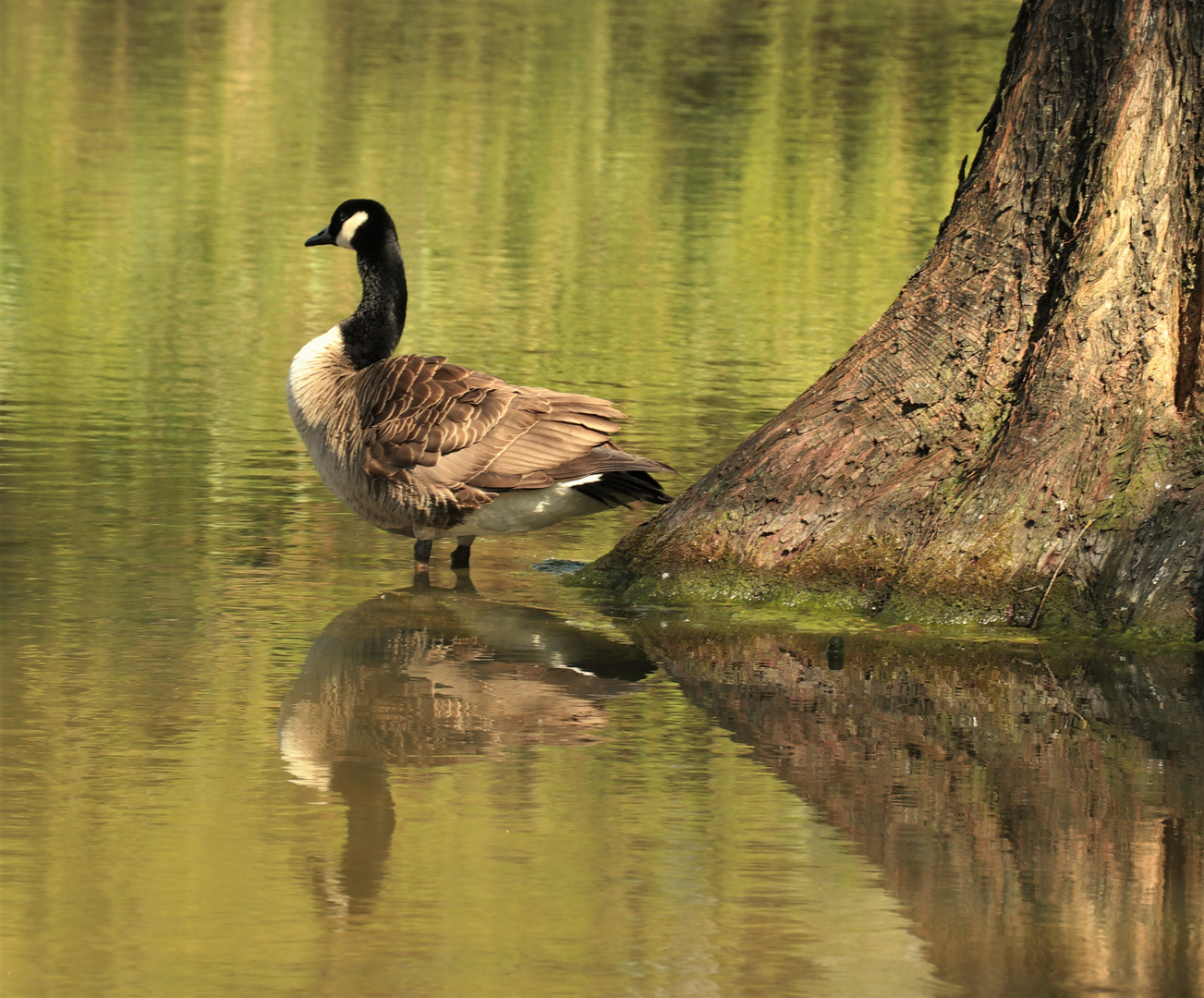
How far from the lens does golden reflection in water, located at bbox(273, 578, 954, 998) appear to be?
5113 millimetres

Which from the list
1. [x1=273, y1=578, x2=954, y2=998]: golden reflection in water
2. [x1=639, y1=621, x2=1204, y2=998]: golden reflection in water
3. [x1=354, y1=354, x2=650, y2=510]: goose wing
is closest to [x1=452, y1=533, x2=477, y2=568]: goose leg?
[x1=354, y1=354, x2=650, y2=510]: goose wing

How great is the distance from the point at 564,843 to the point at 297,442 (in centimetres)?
707

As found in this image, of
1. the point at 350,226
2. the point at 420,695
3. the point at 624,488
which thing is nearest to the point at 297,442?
the point at 350,226

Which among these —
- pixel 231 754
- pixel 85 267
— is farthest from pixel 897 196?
pixel 231 754

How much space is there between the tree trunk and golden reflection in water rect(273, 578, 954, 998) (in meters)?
1.22

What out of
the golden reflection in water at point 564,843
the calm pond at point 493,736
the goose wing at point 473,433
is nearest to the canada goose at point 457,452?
the goose wing at point 473,433

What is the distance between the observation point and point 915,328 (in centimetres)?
900

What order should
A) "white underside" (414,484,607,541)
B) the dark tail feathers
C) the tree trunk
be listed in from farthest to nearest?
"white underside" (414,484,607,541), the dark tail feathers, the tree trunk

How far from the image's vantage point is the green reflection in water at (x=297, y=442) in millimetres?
5352

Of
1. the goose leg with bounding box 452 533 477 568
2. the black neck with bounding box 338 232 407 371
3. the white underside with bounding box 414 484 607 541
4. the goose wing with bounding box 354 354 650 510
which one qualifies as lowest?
the goose leg with bounding box 452 533 477 568

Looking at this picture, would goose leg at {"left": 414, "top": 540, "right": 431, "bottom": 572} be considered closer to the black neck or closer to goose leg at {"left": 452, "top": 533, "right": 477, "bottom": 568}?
goose leg at {"left": 452, "top": 533, "right": 477, "bottom": 568}

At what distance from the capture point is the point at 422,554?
9.52 meters

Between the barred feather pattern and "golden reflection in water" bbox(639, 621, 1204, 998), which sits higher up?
the barred feather pattern

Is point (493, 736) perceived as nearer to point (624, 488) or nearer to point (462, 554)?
point (624, 488)
